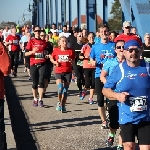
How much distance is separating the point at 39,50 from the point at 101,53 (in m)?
3.39

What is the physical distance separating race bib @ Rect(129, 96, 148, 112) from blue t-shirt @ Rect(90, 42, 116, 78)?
3860mm

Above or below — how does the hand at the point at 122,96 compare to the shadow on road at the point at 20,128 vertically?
above

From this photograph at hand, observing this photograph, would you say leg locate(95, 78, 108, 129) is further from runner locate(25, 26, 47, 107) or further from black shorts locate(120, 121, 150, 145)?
black shorts locate(120, 121, 150, 145)

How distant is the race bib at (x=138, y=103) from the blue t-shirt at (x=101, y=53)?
12.7 ft

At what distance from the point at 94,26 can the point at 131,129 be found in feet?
74.3

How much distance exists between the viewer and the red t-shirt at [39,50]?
1305 cm

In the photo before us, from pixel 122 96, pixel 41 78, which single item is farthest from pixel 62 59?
pixel 122 96

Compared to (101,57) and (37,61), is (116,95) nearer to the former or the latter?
(101,57)

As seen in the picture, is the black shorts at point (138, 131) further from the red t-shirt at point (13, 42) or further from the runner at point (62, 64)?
the red t-shirt at point (13, 42)

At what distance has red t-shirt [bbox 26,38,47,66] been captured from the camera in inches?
514

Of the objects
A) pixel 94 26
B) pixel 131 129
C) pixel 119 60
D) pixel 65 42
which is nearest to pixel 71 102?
pixel 65 42

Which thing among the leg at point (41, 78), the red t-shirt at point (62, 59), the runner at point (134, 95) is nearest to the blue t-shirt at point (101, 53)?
the red t-shirt at point (62, 59)

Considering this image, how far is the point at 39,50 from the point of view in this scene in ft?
43.1

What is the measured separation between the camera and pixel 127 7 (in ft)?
59.4
